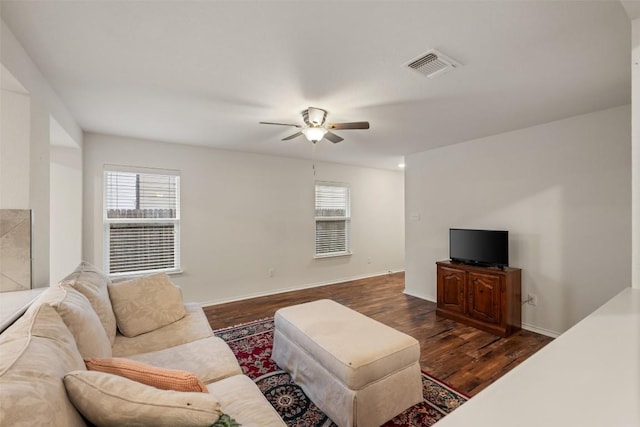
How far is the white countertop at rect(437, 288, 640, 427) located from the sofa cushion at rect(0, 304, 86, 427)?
38.6 inches

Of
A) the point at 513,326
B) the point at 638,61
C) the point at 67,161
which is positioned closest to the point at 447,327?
the point at 513,326

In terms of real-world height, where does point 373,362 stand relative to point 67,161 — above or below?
below

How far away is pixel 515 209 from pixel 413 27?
2886mm

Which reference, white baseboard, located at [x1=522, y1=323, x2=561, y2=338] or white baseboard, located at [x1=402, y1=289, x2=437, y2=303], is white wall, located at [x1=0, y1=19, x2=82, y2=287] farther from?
white baseboard, located at [x1=522, y1=323, x2=561, y2=338]

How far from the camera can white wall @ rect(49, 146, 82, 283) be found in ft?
10.9

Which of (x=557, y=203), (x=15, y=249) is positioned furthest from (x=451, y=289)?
(x=15, y=249)

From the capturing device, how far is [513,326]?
3.26m

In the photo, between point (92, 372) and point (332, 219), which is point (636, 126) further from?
point (332, 219)

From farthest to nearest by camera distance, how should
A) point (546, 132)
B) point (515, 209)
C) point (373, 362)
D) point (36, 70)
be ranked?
point (515, 209) < point (546, 132) < point (36, 70) < point (373, 362)

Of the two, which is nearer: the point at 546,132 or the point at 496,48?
the point at 496,48

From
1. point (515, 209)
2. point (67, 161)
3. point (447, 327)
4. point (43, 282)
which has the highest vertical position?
point (67, 161)

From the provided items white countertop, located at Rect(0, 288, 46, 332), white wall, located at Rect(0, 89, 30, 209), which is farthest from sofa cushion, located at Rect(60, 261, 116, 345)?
white wall, located at Rect(0, 89, 30, 209)

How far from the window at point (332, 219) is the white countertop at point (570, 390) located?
4.57m

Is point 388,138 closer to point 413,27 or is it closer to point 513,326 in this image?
point 413,27
